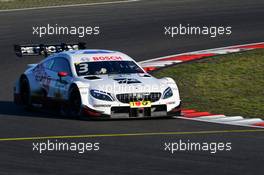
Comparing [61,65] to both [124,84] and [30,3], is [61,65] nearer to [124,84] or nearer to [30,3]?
[124,84]

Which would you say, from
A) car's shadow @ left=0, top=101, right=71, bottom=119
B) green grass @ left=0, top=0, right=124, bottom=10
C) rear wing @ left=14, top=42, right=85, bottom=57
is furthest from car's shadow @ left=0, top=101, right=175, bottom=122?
green grass @ left=0, top=0, right=124, bottom=10

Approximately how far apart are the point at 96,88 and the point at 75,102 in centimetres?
59

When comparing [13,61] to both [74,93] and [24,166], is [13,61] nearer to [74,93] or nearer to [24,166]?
[74,93]

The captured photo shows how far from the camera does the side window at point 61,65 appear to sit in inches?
820

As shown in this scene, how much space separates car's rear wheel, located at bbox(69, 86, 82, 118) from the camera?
1964cm

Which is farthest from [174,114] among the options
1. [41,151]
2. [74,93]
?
[41,151]

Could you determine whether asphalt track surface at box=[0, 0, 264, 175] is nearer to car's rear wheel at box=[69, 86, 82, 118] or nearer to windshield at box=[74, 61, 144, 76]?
car's rear wheel at box=[69, 86, 82, 118]

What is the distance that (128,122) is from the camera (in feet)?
63.1

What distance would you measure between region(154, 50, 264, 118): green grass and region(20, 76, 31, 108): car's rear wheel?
124 inches

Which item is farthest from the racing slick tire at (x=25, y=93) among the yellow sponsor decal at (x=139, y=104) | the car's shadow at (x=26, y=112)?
the yellow sponsor decal at (x=139, y=104)

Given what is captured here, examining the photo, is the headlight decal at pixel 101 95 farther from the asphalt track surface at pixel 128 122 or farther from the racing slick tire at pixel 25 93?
the racing slick tire at pixel 25 93

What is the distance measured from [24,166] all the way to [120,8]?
70.8 ft

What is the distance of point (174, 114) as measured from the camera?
19703 mm

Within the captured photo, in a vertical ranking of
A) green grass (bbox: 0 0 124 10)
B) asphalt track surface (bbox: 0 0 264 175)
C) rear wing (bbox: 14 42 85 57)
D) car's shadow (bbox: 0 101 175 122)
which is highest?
green grass (bbox: 0 0 124 10)
